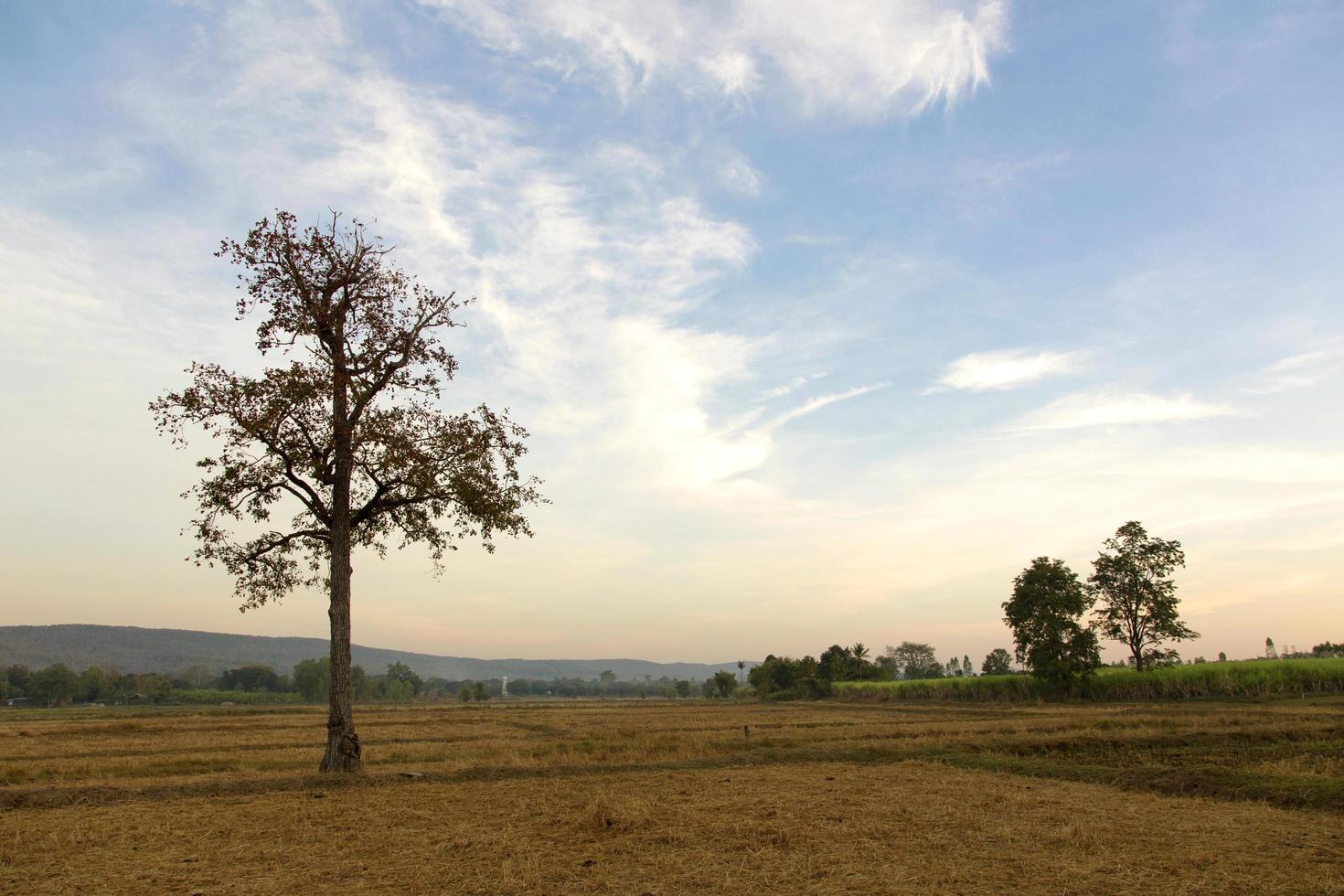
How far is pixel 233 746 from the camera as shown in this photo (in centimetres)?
3189

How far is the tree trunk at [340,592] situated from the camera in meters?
18.9

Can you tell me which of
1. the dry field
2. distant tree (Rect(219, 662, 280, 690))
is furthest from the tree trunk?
distant tree (Rect(219, 662, 280, 690))

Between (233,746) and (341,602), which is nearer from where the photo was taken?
(341,602)

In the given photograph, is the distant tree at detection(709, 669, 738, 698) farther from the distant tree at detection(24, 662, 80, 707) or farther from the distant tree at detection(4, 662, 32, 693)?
the distant tree at detection(4, 662, 32, 693)

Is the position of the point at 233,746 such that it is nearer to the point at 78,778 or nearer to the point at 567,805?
the point at 78,778

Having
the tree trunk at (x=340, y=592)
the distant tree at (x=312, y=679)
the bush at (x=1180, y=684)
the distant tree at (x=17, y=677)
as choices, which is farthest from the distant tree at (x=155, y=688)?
the tree trunk at (x=340, y=592)

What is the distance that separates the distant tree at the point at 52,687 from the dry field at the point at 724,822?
536 ft

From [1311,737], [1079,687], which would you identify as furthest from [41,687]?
[1311,737]

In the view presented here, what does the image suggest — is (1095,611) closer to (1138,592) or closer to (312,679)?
(1138,592)

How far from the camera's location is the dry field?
887 cm

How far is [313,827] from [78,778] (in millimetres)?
14956

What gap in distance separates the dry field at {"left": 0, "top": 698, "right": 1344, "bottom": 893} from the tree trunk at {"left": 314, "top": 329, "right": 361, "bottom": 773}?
0.98 meters

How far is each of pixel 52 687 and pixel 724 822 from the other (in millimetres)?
186212

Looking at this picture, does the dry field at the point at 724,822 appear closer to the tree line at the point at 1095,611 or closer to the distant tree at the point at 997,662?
the tree line at the point at 1095,611
